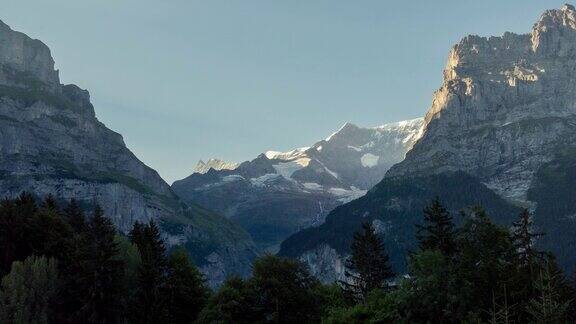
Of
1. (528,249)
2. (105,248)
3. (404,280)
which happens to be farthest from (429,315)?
(105,248)

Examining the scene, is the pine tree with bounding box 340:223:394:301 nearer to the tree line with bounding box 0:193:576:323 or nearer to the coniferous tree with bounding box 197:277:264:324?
the tree line with bounding box 0:193:576:323

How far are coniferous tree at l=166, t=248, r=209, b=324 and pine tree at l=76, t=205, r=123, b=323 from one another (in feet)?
25.0

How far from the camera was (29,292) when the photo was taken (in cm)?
8481

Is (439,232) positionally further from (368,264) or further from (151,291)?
(151,291)

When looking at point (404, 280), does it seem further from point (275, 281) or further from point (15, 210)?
point (15, 210)

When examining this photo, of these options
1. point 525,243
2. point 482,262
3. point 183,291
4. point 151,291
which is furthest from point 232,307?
point 525,243

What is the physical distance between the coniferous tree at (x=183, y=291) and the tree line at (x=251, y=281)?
16 cm

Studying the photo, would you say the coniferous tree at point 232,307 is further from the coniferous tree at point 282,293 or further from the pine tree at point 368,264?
the pine tree at point 368,264

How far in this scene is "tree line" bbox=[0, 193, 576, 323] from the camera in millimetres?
65438

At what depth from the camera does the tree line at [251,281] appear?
215 feet

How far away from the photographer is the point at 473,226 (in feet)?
221

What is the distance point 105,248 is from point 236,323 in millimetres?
22447

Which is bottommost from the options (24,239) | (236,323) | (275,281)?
(236,323)

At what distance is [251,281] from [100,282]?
21514 mm
